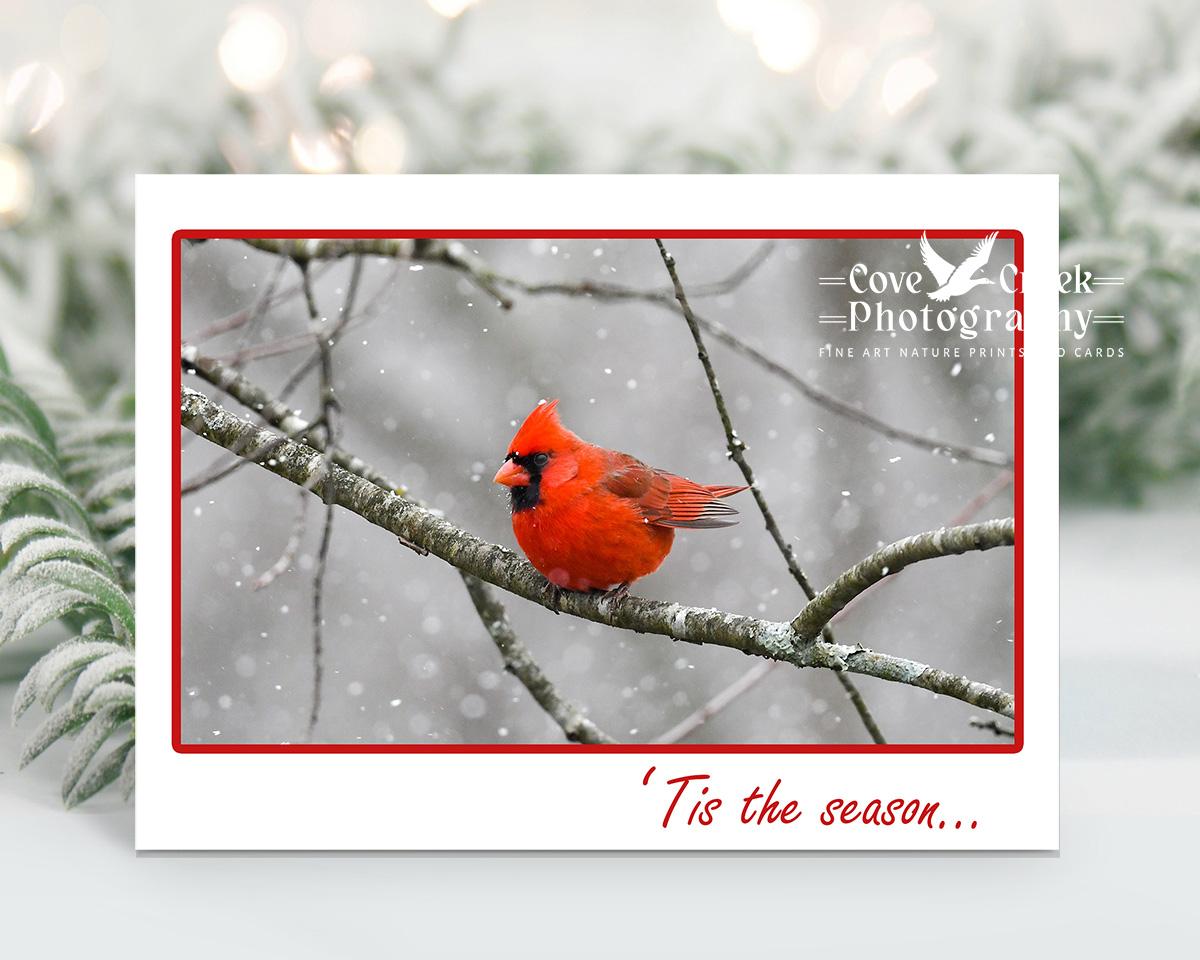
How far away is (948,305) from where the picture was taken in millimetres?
881

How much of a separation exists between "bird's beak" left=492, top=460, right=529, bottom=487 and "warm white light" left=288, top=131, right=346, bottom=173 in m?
0.74

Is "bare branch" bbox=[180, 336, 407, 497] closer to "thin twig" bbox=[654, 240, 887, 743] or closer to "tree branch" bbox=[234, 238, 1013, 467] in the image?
"tree branch" bbox=[234, 238, 1013, 467]

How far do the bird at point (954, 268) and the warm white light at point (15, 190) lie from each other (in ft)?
3.92

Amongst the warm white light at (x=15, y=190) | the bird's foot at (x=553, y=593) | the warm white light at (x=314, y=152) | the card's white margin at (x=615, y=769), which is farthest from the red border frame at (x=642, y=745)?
the warm white light at (x=15, y=190)

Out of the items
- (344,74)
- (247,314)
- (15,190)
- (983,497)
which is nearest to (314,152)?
(344,74)

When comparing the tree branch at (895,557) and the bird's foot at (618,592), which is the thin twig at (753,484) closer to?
the tree branch at (895,557)

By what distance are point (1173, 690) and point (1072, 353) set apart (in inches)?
20.5

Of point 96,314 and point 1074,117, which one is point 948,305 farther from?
point 96,314

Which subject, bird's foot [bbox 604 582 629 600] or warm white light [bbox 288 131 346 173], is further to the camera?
warm white light [bbox 288 131 346 173]

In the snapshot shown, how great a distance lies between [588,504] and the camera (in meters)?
0.88

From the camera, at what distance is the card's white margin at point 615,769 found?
853mm

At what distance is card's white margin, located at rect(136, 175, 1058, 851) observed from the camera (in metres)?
0.85

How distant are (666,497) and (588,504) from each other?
6cm

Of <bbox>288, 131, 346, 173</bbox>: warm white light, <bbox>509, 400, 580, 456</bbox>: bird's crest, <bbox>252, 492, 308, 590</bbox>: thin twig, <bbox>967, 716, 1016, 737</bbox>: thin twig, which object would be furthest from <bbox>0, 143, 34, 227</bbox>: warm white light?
<bbox>967, 716, 1016, 737</bbox>: thin twig
